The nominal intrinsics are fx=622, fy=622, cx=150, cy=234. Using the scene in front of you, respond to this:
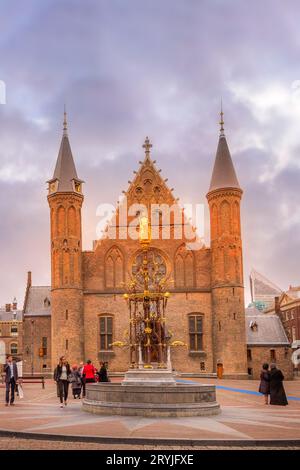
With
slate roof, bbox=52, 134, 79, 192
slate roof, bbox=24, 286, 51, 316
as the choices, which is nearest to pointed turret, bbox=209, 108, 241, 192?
slate roof, bbox=52, 134, 79, 192

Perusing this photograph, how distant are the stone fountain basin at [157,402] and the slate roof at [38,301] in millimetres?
38110

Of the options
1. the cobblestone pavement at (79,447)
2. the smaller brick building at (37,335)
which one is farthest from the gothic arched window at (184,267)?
the cobblestone pavement at (79,447)

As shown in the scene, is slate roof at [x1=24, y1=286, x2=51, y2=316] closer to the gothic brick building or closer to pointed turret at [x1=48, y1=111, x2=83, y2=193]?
the gothic brick building

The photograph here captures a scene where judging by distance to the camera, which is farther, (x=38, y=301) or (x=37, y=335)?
(x=38, y=301)

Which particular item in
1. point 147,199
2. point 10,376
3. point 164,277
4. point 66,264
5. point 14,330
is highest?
point 147,199

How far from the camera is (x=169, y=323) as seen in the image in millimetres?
50500

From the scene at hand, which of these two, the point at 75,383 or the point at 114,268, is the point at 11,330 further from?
the point at 75,383

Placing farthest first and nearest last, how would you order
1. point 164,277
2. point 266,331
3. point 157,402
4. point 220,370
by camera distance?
point 266,331
point 164,277
point 220,370
point 157,402

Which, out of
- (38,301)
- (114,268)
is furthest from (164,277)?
(38,301)

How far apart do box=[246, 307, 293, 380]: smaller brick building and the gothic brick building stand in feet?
9.46

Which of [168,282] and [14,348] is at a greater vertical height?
[168,282]

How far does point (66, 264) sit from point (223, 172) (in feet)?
49.5

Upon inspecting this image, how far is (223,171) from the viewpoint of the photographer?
52.1 m
